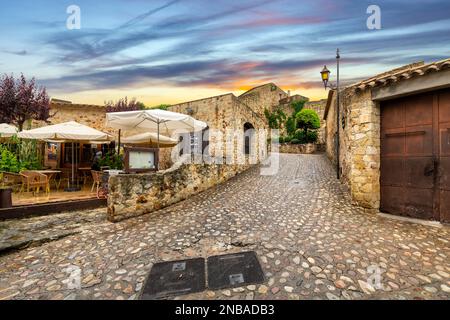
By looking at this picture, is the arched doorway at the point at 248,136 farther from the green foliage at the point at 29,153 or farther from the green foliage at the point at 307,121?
the green foliage at the point at 29,153

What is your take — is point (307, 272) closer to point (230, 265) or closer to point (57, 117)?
point (230, 265)

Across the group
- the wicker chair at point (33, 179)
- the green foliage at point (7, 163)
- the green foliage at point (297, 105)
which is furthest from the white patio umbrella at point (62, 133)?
the green foliage at point (297, 105)

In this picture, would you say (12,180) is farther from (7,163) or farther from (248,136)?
(248,136)

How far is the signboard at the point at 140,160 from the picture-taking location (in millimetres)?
5171

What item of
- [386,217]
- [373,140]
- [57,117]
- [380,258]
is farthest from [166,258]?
[57,117]

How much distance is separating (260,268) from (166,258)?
149cm

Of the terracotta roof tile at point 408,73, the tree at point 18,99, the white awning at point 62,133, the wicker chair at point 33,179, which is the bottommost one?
the wicker chair at point 33,179

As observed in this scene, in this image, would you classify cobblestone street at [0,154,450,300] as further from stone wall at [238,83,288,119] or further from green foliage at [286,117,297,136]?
green foliage at [286,117,297,136]

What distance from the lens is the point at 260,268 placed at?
9.32 feet

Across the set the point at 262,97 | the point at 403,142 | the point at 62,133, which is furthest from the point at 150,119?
A: the point at 262,97

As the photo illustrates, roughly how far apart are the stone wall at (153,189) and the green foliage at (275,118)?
1767 centimetres

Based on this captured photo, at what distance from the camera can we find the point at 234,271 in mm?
2811

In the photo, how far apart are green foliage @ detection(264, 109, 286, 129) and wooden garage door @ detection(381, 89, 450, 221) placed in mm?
18664

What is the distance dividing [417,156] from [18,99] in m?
14.8
